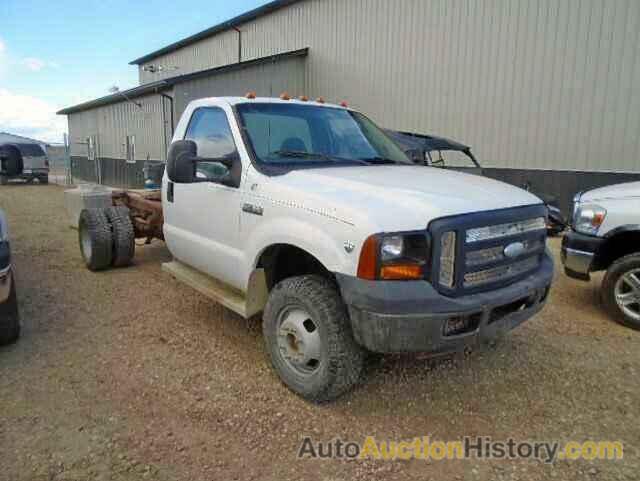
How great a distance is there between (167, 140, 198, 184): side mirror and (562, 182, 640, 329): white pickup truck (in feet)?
12.5

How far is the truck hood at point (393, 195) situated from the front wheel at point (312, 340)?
0.54 m

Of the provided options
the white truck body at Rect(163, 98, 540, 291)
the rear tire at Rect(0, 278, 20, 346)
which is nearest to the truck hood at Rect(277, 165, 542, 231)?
the white truck body at Rect(163, 98, 540, 291)

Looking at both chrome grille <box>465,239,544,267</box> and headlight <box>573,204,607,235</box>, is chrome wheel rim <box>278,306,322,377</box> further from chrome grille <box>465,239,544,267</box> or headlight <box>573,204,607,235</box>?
headlight <box>573,204,607,235</box>

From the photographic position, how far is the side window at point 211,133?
3.79 m

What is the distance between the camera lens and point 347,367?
290cm

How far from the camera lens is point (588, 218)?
188 inches

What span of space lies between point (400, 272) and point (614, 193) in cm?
339

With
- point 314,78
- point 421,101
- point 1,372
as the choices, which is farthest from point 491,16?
point 1,372

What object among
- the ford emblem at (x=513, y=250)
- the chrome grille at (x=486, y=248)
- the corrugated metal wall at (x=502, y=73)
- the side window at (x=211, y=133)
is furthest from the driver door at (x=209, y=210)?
the corrugated metal wall at (x=502, y=73)

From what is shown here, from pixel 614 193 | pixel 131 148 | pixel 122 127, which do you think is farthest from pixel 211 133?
pixel 122 127

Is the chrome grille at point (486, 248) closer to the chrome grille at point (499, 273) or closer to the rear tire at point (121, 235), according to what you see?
the chrome grille at point (499, 273)

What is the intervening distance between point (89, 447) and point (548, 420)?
2769 millimetres

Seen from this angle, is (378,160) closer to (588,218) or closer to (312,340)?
(312,340)

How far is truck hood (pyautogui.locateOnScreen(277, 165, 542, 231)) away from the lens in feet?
8.56
